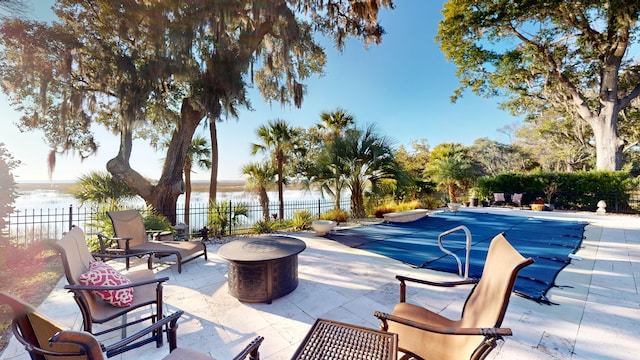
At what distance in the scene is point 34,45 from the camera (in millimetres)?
5145

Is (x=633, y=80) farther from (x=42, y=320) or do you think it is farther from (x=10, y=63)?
(x=10, y=63)

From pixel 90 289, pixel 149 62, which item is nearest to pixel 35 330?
pixel 90 289

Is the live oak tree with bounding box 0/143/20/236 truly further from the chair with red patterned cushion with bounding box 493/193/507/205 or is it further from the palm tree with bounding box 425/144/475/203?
the chair with red patterned cushion with bounding box 493/193/507/205

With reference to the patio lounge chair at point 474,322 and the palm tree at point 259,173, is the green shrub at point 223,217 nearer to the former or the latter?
the palm tree at point 259,173

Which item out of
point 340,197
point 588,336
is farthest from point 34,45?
point 588,336

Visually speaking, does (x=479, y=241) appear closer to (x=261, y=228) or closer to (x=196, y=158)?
(x=261, y=228)

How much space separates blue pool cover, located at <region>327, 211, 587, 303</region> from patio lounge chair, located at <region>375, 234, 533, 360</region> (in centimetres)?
185

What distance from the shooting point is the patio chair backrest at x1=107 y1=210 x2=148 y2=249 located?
12.5ft

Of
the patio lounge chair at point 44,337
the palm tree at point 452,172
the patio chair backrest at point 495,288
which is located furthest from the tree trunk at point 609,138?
the patio lounge chair at point 44,337

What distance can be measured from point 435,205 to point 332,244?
809 cm

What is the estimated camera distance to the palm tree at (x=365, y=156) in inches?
311

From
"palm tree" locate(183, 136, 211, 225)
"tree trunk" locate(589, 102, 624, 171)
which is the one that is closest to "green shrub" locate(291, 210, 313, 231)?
"palm tree" locate(183, 136, 211, 225)

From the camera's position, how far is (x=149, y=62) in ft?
19.2

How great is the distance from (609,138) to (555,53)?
4.72 m
